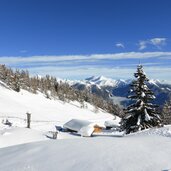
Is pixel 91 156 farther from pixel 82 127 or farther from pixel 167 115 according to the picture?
pixel 167 115

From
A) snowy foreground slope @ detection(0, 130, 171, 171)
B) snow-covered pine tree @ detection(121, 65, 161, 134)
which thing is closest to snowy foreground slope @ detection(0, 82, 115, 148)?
snow-covered pine tree @ detection(121, 65, 161, 134)

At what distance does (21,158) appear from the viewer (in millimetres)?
12164

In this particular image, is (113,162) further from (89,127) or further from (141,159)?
(89,127)

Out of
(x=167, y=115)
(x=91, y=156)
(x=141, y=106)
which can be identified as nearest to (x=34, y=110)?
(x=167, y=115)

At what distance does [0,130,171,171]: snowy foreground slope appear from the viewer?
34.0 ft

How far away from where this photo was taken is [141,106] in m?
34.9

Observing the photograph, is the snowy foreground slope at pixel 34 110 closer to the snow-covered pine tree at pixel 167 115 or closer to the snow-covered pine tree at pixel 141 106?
the snow-covered pine tree at pixel 167 115

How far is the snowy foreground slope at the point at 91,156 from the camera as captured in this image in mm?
10352

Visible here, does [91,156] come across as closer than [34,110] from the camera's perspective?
Yes

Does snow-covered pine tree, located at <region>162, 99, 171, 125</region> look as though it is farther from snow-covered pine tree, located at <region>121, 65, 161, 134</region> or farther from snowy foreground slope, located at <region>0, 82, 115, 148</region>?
snow-covered pine tree, located at <region>121, 65, 161, 134</region>

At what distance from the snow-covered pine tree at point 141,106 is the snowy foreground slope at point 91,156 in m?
20.9

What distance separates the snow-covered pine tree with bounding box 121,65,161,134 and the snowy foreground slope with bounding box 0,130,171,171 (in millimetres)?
20856

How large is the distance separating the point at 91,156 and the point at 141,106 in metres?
24.0

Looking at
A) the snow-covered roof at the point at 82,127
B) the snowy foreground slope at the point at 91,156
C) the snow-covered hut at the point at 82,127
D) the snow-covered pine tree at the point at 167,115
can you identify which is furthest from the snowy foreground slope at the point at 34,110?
the snowy foreground slope at the point at 91,156
